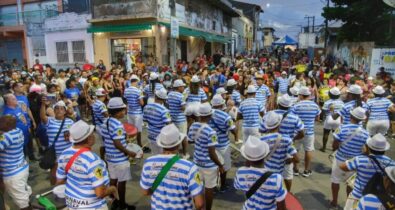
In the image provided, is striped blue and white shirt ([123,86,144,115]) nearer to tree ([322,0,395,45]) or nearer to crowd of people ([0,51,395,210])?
crowd of people ([0,51,395,210])

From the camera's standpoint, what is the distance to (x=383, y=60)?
53.5 ft

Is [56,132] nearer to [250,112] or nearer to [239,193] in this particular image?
[239,193]

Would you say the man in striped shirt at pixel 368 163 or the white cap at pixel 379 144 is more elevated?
the white cap at pixel 379 144

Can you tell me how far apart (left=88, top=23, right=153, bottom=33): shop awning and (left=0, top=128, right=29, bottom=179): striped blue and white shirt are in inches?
546

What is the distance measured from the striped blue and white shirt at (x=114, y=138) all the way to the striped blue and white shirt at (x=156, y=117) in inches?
57.0

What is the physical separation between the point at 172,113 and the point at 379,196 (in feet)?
18.6

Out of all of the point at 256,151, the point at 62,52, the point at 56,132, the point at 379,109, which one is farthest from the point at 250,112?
the point at 62,52

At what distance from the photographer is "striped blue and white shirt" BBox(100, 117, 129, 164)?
527cm

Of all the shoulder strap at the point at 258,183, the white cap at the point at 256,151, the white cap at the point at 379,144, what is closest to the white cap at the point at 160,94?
the white cap at the point at 256,151

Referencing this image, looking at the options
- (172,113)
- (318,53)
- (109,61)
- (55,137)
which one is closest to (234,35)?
(318,53)

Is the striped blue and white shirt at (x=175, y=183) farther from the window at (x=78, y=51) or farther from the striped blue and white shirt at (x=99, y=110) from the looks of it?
the window at (x=78, y=51)

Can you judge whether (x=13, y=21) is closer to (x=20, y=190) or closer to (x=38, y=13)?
(x=38, y=13)

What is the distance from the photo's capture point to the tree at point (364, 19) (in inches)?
826

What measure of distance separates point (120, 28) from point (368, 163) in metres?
17.1
